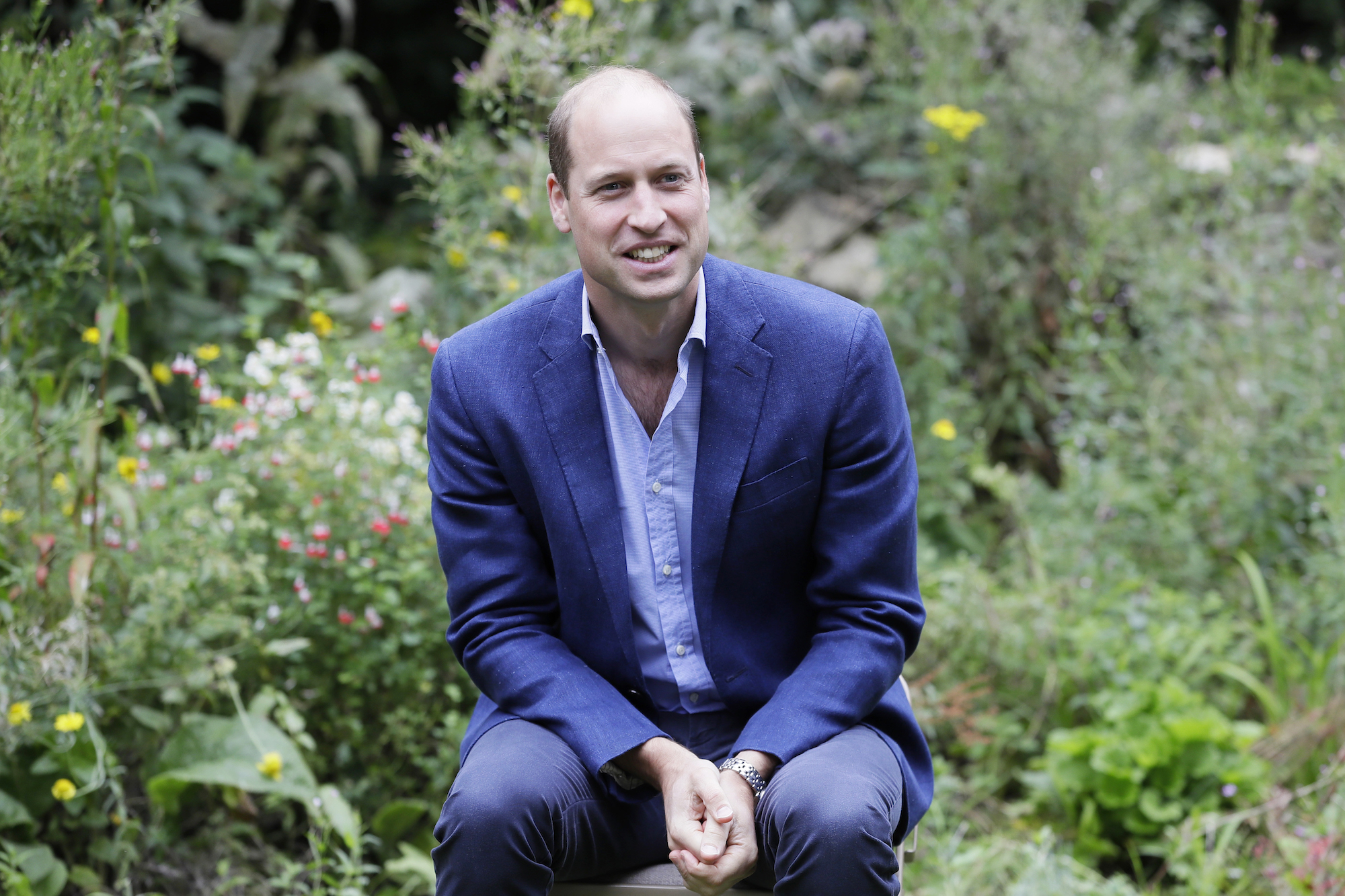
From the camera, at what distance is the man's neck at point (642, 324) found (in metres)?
1.87

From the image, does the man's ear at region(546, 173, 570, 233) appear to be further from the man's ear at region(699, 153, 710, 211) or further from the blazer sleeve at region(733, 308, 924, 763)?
the blazer sleeve at region(733, 308, 924, 763)

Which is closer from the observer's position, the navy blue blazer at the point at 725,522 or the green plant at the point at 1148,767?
the navy blue blazer at the point at 725,522

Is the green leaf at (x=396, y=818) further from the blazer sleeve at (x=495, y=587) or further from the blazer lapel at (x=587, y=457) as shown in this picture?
the blazer lapel at (x=587, y=457)

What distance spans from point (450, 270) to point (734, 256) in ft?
2.63

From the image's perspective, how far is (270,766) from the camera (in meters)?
2.28

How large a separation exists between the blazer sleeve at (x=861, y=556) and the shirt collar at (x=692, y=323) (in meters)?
0.24

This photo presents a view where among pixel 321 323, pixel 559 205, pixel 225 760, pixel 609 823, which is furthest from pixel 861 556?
pixel 321 323

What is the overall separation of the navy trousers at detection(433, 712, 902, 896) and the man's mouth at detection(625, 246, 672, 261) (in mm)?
730

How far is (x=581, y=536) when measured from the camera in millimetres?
1841

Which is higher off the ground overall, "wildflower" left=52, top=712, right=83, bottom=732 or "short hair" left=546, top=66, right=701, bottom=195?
"short hair" left=546, top=66, right=701, bottom=195

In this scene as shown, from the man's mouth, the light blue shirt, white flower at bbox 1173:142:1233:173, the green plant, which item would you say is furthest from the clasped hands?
white flower at bbox 1173:142:1233:173

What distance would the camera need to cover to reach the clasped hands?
5.21 ft

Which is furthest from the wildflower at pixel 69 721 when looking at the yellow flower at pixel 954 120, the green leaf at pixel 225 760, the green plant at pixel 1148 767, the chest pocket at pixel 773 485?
the yellow flower at pixel 954 120

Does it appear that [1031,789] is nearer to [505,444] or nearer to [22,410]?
[505,444]
